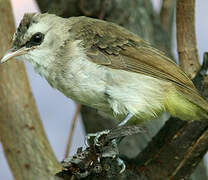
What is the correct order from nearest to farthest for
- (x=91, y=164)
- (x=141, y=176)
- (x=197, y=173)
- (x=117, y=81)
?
(x=91, y=164)
(x=117, y=81)
(x=141, y=176)
(x=197, y=173)

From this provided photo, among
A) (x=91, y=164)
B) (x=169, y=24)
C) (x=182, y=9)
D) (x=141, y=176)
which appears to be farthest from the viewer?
(x=169, y=24)

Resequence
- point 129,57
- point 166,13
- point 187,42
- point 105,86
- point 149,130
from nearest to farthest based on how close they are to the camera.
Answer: point 105,86 → point 129,57 → point 187,42 → point 149,130 → point 166,13

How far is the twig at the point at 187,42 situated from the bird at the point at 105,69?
0.38 meters

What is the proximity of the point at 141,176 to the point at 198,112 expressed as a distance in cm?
70

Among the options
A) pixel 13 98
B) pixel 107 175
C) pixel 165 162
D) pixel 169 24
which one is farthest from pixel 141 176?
pixel 169 24

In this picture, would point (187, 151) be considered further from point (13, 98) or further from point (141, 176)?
point (13, 98)

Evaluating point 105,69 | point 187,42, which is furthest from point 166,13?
point 105,69

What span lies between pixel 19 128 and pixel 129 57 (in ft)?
3.93

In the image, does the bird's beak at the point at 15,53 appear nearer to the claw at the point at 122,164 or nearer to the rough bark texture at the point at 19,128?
the rough bark texture at the point at 19,128

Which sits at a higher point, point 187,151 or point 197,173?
point 187,151

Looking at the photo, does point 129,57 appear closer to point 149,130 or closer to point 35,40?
point 35,40

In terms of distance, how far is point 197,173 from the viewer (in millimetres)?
4793

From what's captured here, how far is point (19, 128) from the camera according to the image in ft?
13.1

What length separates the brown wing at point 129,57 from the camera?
3.50 metres
